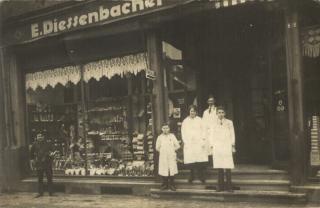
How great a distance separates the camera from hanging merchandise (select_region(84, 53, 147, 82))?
42.5 feet

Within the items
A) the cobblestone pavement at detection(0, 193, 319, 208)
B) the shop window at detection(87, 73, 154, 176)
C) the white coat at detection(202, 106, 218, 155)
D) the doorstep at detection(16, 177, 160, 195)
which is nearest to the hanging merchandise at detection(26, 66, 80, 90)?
the shop window at detection(87, 73, 154, 176)

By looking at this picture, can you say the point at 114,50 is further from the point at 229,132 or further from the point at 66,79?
the point at 229,132

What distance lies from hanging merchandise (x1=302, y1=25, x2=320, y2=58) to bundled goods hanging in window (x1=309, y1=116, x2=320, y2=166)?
4.31 ft

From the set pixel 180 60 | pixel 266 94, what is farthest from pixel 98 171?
pixel 266 94

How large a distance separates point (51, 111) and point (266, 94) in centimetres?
624

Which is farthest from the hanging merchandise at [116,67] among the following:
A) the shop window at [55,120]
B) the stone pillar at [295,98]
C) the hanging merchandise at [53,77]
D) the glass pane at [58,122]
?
the stone pillar at [295,98]

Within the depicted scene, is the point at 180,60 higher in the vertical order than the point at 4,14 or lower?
lower

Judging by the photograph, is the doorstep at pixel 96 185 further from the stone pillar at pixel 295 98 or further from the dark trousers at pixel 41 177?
the stone pillar at pixel 295 98

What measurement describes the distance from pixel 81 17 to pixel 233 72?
4218 mm

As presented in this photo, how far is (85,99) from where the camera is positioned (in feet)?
46.3

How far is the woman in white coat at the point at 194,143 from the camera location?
11.7 metres

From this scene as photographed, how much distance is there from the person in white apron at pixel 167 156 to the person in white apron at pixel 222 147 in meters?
0.96

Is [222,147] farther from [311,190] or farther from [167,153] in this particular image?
[311,190]

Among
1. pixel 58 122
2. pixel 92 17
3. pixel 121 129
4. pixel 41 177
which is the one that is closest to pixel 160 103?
pixel 121 129
